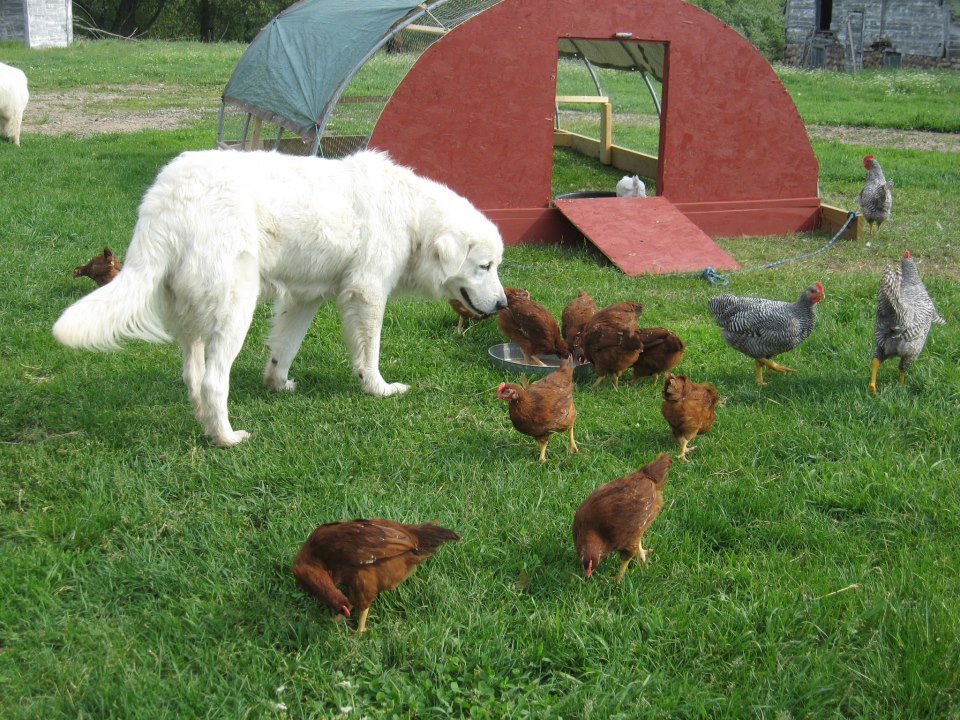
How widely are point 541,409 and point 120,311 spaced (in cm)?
223

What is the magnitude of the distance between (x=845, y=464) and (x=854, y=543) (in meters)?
Answer: 0.74

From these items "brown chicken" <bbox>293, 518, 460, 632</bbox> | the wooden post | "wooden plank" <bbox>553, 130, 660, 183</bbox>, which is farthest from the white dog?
the wooden post

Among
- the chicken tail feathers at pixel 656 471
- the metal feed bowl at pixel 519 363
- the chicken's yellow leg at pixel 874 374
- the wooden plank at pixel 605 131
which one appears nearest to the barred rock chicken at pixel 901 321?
the chicken's yellow leg at pixel 874 374

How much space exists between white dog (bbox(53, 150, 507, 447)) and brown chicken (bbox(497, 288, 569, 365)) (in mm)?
144

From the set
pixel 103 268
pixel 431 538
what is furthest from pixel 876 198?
pixel 431 538

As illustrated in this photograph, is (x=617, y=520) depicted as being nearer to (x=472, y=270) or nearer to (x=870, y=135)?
(x=472, y=270)

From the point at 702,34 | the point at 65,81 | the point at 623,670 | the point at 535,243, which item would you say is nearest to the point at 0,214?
the point at 535,243

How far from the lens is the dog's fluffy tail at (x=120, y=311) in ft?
15.0

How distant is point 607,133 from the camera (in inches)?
575

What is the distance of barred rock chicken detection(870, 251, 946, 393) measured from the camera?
5.42 metres

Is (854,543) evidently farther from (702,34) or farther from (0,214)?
(0,214)

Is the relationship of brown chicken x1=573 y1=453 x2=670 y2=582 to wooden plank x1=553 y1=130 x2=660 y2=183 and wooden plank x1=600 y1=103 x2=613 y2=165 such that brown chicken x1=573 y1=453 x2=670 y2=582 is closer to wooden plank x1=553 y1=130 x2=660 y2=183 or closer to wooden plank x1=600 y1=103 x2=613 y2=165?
wooden plank x1=553 y1=130 x2=660 y2=183

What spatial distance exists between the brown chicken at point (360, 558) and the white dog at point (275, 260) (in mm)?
1694

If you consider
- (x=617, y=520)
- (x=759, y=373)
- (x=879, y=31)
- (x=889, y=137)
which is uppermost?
(x=879, y=31)
